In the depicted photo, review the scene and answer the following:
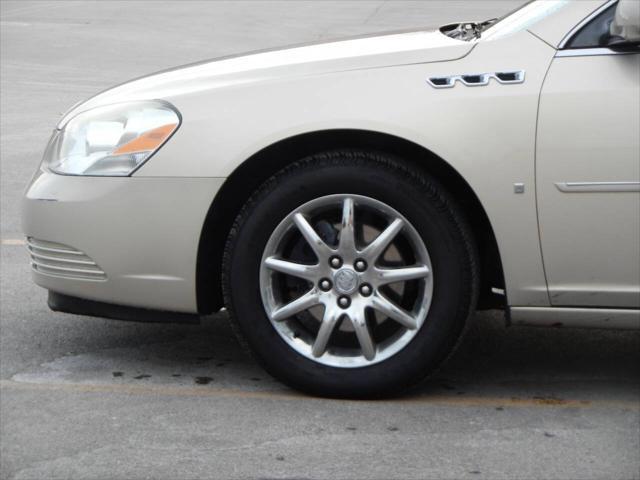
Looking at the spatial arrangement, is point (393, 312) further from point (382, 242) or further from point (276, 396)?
A: point (276, 396)

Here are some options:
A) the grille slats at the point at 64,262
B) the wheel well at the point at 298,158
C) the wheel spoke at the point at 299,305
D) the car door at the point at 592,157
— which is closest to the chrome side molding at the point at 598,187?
the car door at the point at 592,157

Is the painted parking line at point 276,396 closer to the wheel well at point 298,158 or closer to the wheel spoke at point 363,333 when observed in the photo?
the wheel spoke at point 363,333

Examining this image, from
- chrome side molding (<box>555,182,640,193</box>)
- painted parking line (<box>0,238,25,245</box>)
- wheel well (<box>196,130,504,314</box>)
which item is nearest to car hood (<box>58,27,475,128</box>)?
wheel well (<box>196,130,504,314</box>)

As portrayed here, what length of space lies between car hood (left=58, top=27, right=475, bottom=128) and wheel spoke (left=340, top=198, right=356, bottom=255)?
1.47 ft

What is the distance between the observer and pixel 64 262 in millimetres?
4777

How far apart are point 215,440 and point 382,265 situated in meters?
0.82

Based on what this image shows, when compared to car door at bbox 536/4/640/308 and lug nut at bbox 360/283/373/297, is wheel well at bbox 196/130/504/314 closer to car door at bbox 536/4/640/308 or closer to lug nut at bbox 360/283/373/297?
car door at bbox 536/4/640/308

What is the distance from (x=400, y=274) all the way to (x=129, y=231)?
92 centimetres

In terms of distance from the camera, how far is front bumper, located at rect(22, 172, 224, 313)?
4.55m

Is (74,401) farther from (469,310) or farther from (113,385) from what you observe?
(469,310)

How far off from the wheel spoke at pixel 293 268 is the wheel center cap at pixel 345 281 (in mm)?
78

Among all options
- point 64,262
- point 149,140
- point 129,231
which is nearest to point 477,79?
point 149,140

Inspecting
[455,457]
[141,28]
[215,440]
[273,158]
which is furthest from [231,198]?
[141,28]

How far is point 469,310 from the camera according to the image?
4.49 meters
